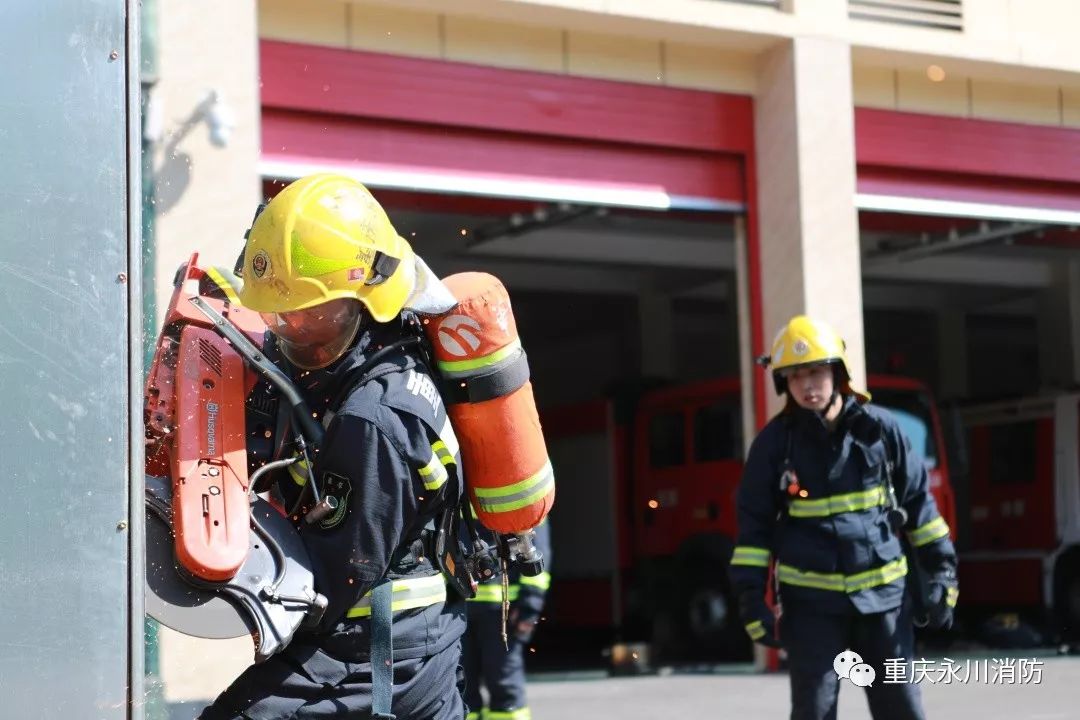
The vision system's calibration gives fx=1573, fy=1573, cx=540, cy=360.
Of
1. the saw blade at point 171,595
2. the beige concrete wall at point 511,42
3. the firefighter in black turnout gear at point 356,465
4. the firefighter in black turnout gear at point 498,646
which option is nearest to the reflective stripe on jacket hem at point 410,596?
the firefighter in black turnout gear at point 356,465

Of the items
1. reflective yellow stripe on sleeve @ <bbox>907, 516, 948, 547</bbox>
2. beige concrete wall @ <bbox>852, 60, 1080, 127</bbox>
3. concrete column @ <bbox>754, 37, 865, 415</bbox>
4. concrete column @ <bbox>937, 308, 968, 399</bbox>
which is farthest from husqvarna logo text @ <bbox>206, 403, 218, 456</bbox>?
concrete column @ <bbox>937, 308, 968, 399</bbox>

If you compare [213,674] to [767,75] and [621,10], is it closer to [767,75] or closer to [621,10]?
[621,10]

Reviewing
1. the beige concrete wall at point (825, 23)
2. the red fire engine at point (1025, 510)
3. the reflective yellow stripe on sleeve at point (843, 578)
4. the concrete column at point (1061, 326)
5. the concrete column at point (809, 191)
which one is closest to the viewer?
the reflective yellow stripe on sleeve at point (843, 578)

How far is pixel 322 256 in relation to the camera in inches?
117

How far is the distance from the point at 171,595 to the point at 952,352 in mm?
19388

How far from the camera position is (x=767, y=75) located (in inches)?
413

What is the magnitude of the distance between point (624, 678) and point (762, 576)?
18.4ft

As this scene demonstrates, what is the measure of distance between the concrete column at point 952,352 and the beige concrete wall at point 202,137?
1451 centimetres

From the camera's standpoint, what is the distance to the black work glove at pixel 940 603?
5.54 m

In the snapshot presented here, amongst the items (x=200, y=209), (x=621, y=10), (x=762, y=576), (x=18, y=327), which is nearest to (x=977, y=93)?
(x=621, y=10)

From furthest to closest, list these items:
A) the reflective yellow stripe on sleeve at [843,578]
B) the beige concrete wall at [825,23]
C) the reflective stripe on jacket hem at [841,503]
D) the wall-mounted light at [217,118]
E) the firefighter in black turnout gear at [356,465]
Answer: the beige concrete wall at [825,23]
the wall-mounted light at [217,118]
the reflective stripe on jacket hem at [841,503]
the reflective yellow stripe on sleeve at [843,578]
the firefighter in black turnout gear at [356,465]

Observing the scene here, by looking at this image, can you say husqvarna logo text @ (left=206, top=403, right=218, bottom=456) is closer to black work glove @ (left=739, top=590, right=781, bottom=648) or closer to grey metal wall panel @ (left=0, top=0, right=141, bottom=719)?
grey metal wall panel @ (left=0, top=0, right=141, bottom=719)

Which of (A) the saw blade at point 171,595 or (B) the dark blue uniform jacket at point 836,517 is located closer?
(A) the saw blade at point 171,595

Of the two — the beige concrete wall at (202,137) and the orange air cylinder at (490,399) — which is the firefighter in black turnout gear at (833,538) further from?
the beige concrete wall at (202,137)
